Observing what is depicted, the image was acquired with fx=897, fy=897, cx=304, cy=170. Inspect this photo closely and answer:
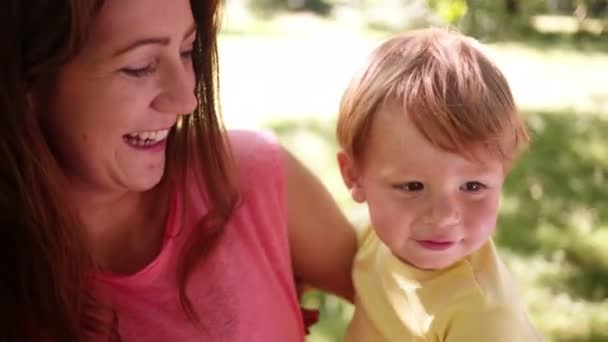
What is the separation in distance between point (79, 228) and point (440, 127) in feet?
1.84

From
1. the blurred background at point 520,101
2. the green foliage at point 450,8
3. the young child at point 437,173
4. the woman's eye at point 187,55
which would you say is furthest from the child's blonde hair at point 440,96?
the green foliage at point 450,8

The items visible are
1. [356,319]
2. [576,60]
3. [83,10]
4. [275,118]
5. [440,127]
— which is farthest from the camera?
[576,60]

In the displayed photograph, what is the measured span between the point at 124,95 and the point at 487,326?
0.64 m

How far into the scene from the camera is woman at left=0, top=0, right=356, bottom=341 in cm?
125

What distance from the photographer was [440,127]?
133 cm

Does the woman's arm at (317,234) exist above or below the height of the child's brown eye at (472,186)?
below

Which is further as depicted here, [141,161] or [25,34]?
[141,161]

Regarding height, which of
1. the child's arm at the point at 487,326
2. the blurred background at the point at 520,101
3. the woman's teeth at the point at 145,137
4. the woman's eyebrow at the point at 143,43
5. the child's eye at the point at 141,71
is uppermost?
the woman's eyebrow at the point at 143,43

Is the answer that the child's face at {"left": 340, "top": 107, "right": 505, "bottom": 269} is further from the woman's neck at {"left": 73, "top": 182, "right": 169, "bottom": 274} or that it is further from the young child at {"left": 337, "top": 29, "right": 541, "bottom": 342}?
the woman's neck at {"left": 73, "top": 182, "right": 169, "bottom": 274}

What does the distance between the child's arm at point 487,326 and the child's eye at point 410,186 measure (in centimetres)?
20

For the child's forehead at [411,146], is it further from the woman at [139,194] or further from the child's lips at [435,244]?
the woman at [139,194]

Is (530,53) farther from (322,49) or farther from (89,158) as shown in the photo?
(89,158)

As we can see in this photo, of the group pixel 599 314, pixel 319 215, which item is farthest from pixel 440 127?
pixel 599 314

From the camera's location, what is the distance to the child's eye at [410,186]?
139 cm
